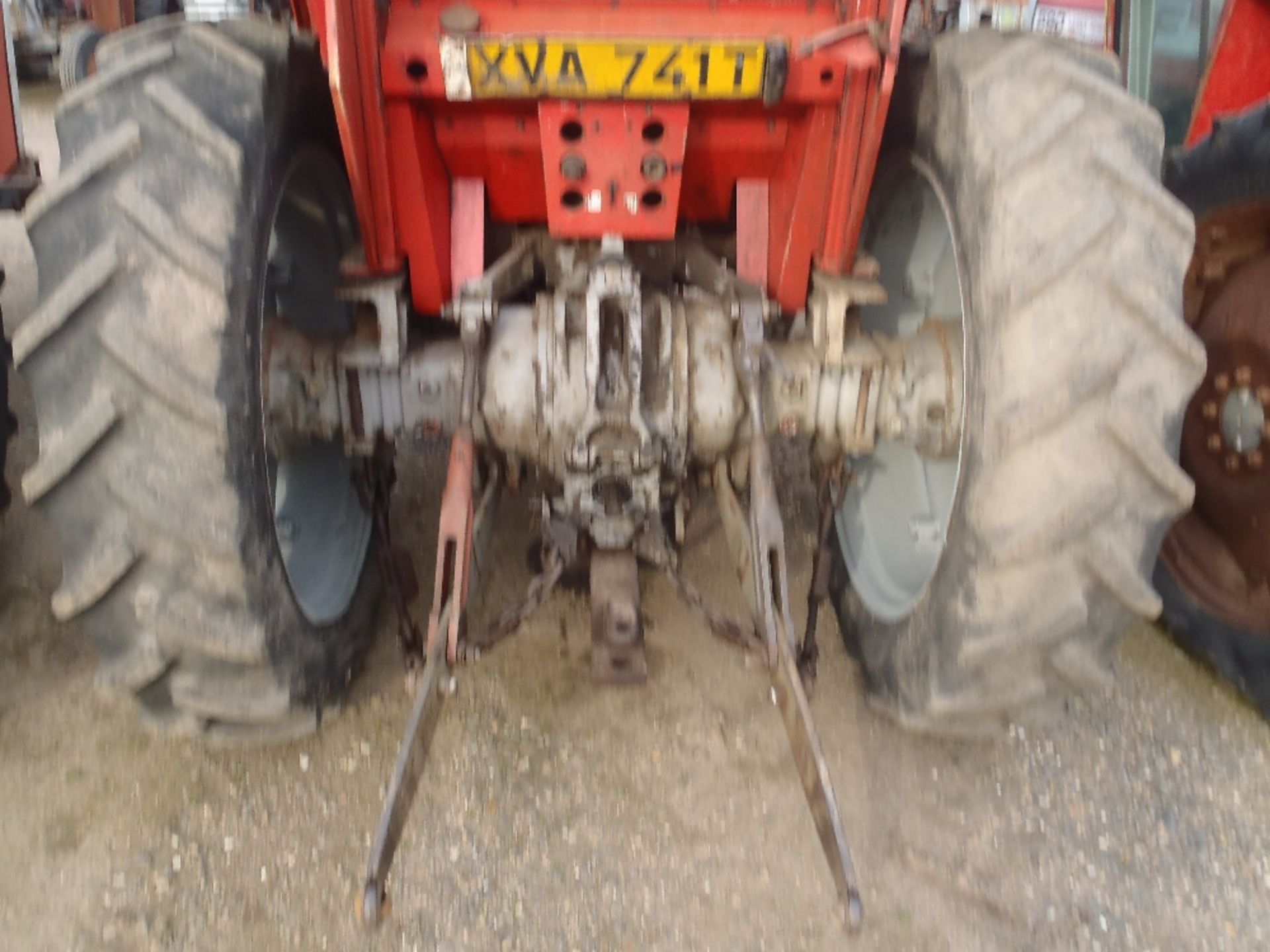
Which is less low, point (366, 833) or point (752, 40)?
point (752, 40)

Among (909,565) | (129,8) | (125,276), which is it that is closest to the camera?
(125,276)

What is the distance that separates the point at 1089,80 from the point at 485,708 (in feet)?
5.82

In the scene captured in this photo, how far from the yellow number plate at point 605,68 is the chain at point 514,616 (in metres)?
0.92

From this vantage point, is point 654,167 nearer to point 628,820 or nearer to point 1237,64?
point 628,820

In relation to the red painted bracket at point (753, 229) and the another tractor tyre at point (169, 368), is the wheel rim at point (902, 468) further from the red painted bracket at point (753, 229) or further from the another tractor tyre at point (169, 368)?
the another tractor tyre at point (169, 368)

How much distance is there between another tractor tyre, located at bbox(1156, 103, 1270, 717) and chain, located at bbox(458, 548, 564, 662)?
1.71m

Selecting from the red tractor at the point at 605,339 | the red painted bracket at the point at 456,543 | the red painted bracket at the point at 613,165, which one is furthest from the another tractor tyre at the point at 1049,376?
the red painted bracket at the point at 456,543

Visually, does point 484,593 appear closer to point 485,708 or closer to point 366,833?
point 485,708

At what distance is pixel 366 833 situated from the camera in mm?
1955

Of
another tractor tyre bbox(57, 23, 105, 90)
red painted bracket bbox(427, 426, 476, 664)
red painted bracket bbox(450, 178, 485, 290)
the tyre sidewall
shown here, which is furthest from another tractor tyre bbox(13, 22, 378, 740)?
another tractor tyre bbox(57, 23, 105, 90)

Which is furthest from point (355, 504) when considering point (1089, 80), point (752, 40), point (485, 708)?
point (1089, 80)

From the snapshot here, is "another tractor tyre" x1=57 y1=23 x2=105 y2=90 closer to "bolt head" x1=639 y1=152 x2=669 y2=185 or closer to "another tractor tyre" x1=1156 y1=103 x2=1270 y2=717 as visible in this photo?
"bolt head" x1=639 y1=152 x2=669 y2=185

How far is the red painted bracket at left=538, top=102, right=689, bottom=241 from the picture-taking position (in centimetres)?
176

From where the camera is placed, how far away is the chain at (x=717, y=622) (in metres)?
1.63
